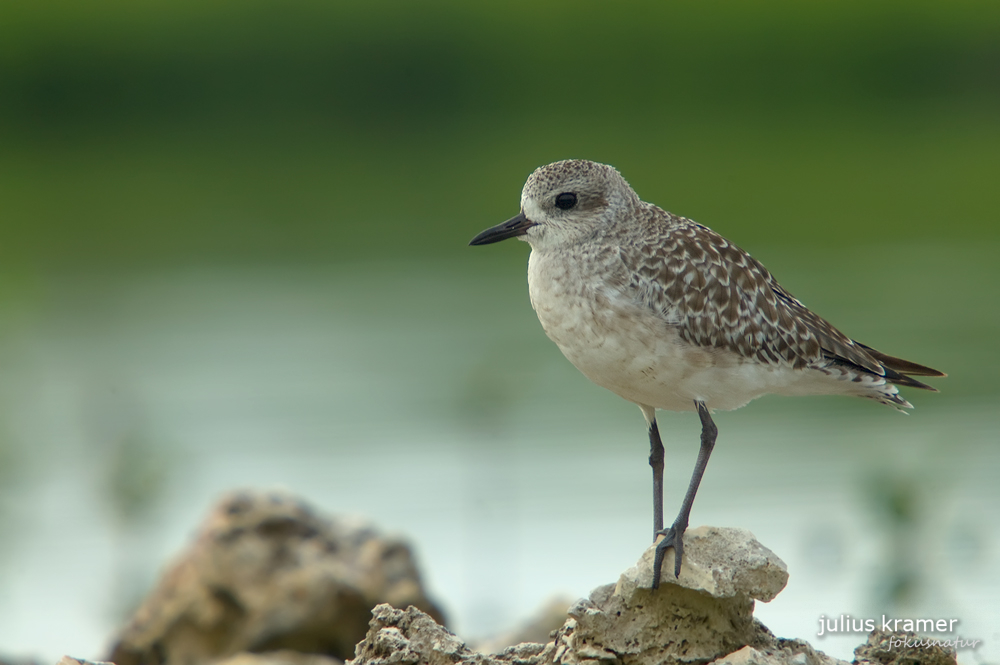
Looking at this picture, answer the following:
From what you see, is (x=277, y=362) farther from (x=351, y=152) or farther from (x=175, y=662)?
(x=351, y=152)

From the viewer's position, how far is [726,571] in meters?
5.62

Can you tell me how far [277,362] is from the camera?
17.1 meters

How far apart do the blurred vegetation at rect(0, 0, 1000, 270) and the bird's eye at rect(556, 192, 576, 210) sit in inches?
552

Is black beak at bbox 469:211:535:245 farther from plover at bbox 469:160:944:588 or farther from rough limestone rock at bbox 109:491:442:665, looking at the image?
rough limestone rock at bbox 109:491:442:665

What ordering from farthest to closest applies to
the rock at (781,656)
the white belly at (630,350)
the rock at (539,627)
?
1. the rock at (539,627)
2. the white belly at (630,350)
3. the rock at (781,656)

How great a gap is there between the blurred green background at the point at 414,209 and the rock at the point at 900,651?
2627 millimetres

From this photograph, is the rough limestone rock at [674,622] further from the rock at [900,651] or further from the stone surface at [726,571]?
the rock at [900,651]

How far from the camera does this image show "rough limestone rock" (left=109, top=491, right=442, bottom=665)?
800 centimetres

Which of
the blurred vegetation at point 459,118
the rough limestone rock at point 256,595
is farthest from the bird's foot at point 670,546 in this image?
the blurred vegetation at point 459,118

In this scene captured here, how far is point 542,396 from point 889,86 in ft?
55.3

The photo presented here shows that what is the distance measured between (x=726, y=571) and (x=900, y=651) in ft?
2.78

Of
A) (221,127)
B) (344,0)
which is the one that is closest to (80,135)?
(221,127)

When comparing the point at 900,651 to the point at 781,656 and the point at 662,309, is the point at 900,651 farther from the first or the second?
the point at 662,309

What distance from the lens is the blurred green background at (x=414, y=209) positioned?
13734mm
